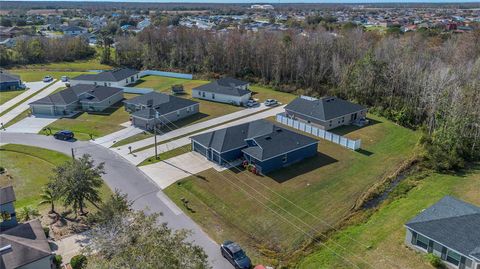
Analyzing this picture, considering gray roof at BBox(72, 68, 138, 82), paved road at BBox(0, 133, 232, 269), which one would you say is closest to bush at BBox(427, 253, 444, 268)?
paved road at BBox(0, 133, 232, 269)

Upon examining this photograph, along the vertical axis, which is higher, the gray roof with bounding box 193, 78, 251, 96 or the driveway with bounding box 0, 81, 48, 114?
the gray roof with bounding box 193, 78, 251, 96

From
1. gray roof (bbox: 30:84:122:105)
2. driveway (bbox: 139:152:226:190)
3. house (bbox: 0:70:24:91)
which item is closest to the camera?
driveway (bbox: 139:152:226:190)

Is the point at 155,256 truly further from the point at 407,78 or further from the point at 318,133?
the point at 407,78

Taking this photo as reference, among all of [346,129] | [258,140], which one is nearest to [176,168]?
[258,140]

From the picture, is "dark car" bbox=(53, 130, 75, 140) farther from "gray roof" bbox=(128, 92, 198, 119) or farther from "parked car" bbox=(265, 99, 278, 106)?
"parked car" bbox=(265, 99, 278, 106)

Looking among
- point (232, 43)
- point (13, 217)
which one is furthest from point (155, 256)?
point (232, 43)

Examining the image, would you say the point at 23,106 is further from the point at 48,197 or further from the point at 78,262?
the point at 78,262
